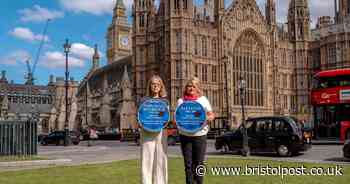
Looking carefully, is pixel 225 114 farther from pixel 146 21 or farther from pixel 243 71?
pixel 146 21

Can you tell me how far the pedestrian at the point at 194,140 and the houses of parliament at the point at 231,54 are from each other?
4682 centimetres

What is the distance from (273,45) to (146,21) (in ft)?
67.0

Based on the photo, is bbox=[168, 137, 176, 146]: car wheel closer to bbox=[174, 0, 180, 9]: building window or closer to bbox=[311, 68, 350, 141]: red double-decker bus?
bbox=[311, 68, 350, 141]: red double-decker bus

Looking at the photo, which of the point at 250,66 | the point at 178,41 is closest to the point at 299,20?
the point at 250,66

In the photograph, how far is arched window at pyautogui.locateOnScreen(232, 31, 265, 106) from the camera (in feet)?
217

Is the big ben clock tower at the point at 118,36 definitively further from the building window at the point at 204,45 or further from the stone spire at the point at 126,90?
the building window at the point at 204,45

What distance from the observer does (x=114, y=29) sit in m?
133

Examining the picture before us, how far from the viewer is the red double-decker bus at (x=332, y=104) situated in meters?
29.5

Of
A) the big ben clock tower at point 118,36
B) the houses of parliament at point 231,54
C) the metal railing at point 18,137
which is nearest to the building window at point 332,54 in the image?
the houses of parliament at point 231,54

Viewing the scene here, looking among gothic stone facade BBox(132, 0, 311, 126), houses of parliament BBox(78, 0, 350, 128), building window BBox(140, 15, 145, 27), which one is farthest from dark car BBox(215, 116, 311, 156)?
building window BBox(140, 15, 145, 27)

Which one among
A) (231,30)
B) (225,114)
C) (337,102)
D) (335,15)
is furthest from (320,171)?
(335,15)

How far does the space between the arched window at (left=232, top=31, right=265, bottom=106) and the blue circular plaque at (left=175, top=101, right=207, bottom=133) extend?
188ft

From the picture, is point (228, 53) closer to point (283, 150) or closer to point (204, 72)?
point (204, 72)

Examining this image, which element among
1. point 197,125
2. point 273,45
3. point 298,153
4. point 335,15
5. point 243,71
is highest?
point 335,15
